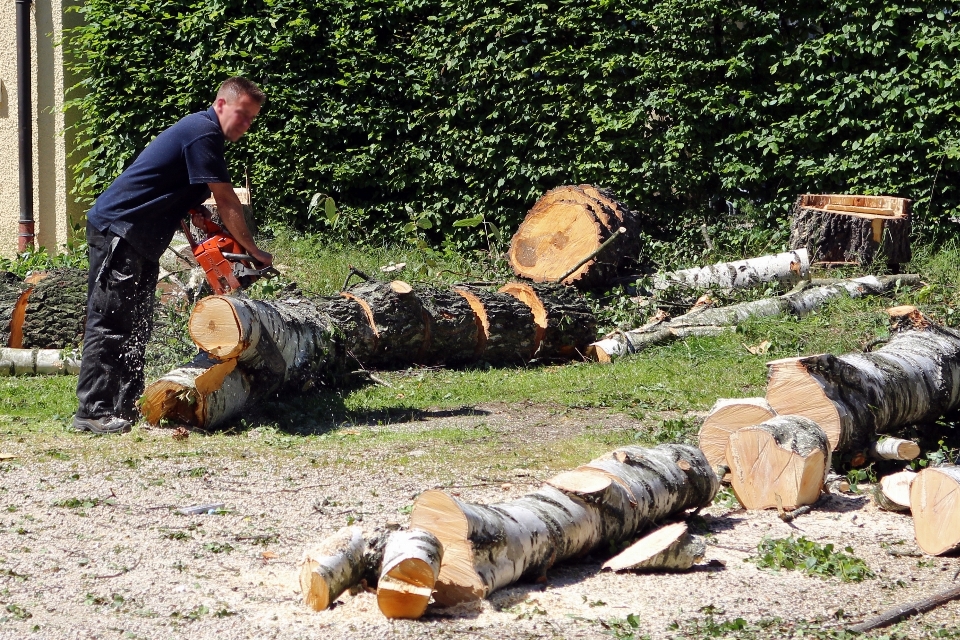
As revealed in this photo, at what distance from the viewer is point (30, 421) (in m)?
5.99

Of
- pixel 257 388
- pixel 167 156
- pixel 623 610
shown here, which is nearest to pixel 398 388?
pixel 257 388

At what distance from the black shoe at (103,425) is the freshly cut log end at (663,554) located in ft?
9.99

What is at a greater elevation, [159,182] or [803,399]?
[159,182]

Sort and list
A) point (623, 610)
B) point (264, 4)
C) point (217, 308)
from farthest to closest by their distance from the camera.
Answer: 1. point (264, 4)
2. point (217, 308)
3. point (623, 610)

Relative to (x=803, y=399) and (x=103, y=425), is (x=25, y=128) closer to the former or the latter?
(x=103, y=425)

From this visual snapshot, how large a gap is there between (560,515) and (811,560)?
35.2 inches

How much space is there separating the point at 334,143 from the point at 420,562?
913 centimetres

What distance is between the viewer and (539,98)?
11.0 m

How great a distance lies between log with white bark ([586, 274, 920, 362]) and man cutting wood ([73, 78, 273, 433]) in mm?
3298

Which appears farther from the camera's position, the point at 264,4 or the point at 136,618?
the point at 264,4

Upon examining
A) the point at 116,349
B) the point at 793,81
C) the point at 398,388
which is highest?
the point at 793,81

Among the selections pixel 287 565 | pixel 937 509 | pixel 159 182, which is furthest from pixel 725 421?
pixel 159 182

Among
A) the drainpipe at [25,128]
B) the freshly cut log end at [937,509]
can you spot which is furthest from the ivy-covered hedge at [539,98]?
the freshly cut log end at [937,509]

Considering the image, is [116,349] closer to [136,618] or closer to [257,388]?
[257,388]
